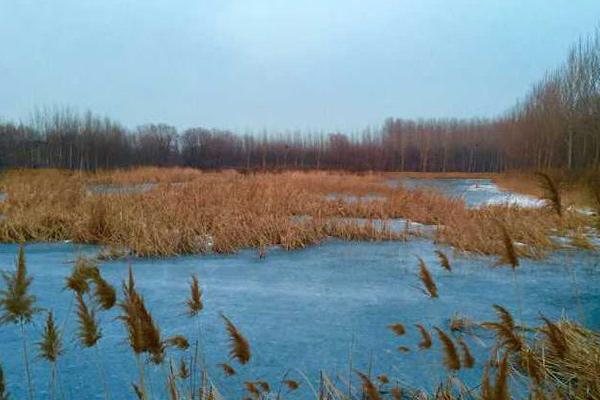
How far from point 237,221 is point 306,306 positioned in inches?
162

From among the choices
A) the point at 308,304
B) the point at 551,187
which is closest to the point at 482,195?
the point at 308,304

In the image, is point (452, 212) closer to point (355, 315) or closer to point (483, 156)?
point (355, 315)

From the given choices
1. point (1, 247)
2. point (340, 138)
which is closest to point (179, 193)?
point (1, 247)

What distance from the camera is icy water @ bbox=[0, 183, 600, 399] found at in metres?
3.03

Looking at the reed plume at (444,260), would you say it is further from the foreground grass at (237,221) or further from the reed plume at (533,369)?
the foreground grass at (237,221)

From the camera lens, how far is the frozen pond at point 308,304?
10.0 ft

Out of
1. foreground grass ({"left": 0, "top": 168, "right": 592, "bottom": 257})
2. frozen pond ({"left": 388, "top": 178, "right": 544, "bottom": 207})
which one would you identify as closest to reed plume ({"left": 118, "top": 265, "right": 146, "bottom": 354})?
foreground grass ({"left": 0, "top": 168, "right": 592, "bottom": 257})

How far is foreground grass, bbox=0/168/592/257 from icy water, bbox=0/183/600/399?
44 centimetres

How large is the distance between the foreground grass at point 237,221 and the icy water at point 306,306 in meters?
0.44

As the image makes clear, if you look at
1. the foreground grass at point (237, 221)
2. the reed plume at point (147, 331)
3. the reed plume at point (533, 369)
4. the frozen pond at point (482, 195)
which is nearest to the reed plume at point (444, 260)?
the reed plume at point (533, 369)

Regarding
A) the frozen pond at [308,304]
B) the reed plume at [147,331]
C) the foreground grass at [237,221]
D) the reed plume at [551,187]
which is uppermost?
the reed plume at [551,187]

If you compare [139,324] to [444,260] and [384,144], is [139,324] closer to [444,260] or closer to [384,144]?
[444,260]

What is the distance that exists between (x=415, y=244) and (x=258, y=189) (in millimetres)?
5171

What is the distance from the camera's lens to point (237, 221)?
8469 mm
